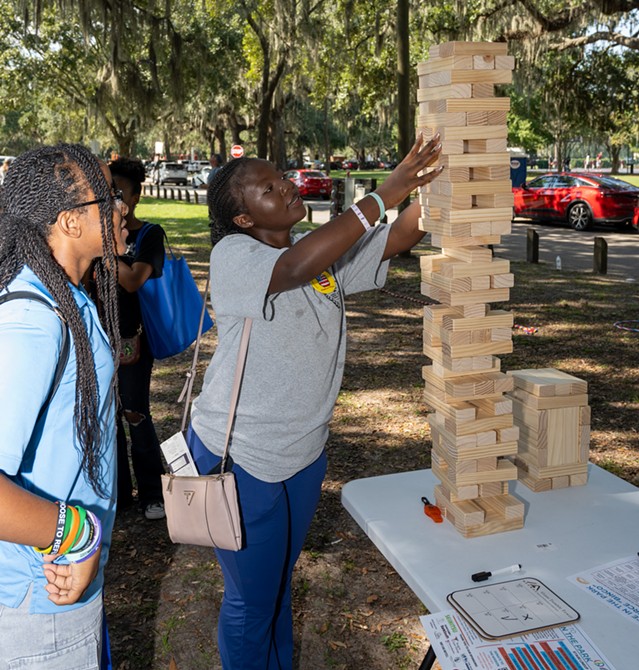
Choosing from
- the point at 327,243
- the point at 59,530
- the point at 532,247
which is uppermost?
the point at 327,243

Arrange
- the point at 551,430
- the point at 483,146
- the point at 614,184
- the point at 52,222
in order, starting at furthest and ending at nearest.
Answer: the point at 614,184
the point at 551,430
the point at 483,146
the point at 52,222

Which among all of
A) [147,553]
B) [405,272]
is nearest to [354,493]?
[147,553]

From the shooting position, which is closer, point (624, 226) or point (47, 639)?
point (47, 639)

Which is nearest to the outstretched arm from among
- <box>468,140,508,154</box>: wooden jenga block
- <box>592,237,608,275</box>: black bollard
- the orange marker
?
<box>468,140,508,154</box>: wooden jenga block

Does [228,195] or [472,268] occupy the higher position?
[228,195]

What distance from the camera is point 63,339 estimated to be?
1558mm

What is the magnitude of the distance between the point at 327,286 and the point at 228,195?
1.40 ft

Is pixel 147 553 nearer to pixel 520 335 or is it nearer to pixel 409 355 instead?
pixel 409 355

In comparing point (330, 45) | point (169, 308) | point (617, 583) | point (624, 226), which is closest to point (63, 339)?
point (617, 583)

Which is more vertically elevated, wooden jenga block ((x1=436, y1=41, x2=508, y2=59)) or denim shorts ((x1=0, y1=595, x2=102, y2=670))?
wooden jenga block ((x1=436, y1=41, x2=508, y2=59))

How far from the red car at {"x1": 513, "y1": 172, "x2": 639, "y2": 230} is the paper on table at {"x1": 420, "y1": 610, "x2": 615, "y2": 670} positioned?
15.4m

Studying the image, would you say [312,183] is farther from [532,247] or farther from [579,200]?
[532,247]

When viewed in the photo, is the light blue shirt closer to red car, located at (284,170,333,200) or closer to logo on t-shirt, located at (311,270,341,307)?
logo on t-shirt, located at (311,270,341,307)

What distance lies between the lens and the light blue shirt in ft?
4.74
